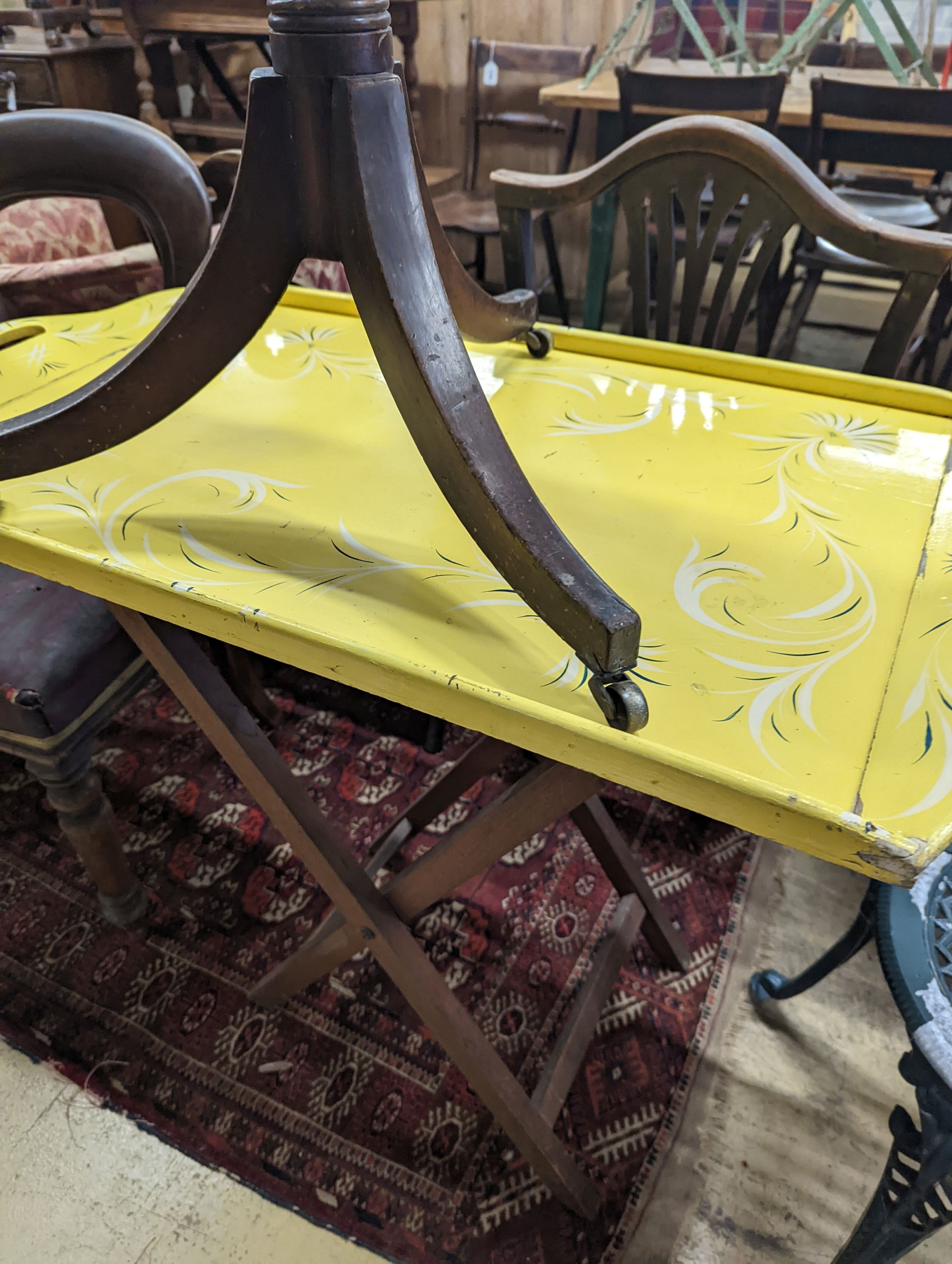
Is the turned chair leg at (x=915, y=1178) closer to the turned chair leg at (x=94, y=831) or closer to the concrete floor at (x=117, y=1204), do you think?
the concrete floor at (x=117, y=1204)

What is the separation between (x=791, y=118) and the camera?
8.45ft

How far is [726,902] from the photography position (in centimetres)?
139

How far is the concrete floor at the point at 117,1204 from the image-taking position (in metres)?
1.00

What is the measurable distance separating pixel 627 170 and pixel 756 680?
3.11 feet

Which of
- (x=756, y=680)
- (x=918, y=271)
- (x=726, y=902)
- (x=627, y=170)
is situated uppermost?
(x=627, y=170)

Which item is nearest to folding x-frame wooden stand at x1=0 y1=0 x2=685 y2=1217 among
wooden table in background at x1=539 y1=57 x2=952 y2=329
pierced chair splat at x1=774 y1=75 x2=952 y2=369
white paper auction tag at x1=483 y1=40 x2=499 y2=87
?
wooden table in background at x1=539 y1=57 x2=952 y2=329

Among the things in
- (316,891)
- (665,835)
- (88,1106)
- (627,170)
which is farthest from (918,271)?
(88,1106)

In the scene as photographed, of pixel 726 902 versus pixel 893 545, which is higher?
pixel 893 545

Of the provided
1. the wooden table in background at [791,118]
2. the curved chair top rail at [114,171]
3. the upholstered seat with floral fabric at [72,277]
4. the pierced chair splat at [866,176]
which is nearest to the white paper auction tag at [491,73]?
the wooden table in background at [791,118]

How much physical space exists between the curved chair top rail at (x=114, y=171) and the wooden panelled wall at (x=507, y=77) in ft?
9.61

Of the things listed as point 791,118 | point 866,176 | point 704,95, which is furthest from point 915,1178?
point 866,176

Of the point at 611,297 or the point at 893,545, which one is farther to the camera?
the point at 611,297

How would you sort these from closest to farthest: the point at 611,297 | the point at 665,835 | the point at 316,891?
1. the point at 316,891
2. the point at 665,835
3. the point at 611,297

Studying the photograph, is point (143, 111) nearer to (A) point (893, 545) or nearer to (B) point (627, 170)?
(B) point (627, 170)
